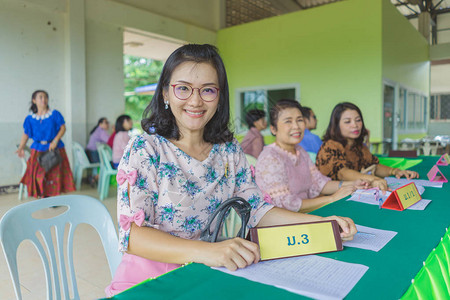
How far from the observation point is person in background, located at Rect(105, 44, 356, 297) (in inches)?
36.6

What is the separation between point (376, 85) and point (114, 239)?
609 cm

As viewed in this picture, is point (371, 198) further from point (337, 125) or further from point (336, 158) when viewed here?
point (337, 125)

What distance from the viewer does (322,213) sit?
4.28 feet

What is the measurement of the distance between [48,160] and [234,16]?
6.21 metres

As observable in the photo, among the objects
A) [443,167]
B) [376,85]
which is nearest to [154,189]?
[443,167]

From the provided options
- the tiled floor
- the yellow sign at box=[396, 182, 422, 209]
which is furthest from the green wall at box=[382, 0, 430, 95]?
the tiled floor

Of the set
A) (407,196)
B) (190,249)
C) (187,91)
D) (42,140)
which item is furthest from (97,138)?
(190,249)

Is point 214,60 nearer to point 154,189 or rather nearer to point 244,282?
point 154,189

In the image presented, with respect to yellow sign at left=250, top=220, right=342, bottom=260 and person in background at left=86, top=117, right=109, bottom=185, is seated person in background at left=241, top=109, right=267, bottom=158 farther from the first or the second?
yellow sign at left=250, top=220, right=342, bottom=260

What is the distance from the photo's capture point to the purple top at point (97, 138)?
5676 mm

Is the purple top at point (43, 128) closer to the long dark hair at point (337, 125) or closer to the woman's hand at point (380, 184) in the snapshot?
the long dark hair at point (337, 125)

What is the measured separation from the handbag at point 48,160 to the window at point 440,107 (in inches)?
490

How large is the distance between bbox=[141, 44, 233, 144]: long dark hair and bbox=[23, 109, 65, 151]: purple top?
3361 mm

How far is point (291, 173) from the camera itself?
1.94 metres
